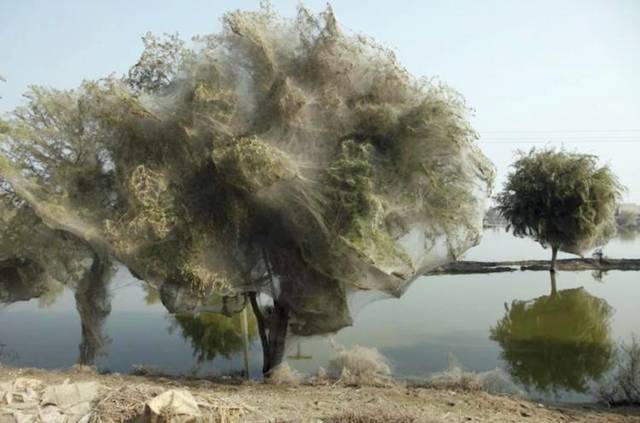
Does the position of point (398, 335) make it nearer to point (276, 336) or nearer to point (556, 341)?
point (556, 341)

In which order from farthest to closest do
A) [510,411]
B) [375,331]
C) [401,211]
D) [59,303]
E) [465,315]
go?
[59,303] → [465,315] → [375,331] → [401,211] → [510,411]

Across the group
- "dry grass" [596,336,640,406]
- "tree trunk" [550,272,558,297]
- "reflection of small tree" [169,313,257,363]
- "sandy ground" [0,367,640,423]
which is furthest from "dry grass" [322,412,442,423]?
"tree trunk" [550,272,558,297]

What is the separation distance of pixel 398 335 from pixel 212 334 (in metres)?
4.93

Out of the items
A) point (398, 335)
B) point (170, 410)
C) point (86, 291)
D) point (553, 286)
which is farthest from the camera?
point (553, 286)

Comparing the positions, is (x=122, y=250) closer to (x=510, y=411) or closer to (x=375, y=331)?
(x=510, y=411)

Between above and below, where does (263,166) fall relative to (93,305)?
above

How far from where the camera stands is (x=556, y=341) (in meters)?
12.5

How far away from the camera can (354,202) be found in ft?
23.5

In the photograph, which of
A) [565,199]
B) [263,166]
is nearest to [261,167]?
[263,166]

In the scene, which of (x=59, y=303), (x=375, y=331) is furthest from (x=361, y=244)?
(x=59, y=303)

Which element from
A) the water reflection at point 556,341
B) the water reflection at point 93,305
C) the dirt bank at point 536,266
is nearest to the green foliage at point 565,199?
the dirt bank at point 536,266

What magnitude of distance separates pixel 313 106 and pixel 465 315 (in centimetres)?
1040

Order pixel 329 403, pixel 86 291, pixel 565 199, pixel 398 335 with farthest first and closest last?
pixel 565 199 → pixel 398 335 → pixel 86 291 → pixel 329 403

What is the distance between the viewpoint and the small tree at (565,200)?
23.4m
